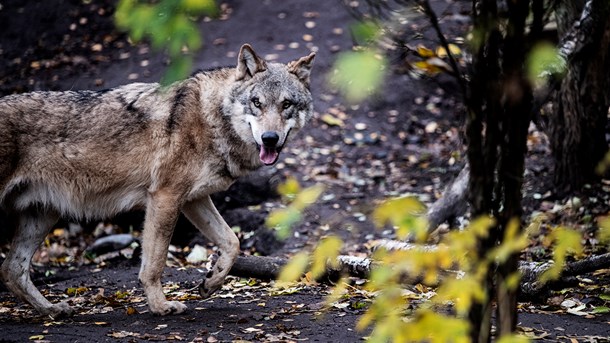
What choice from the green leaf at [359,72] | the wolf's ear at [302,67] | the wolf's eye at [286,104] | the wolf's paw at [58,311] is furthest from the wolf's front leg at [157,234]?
the green leaf at [359,72]

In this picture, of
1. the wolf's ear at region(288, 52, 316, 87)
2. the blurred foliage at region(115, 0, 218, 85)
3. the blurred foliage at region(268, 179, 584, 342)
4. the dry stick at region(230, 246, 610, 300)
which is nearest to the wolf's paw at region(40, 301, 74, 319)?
the dry stick at region(230, 246, 610, 300)

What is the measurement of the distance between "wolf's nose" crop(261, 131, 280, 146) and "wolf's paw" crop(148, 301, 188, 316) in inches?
52.9

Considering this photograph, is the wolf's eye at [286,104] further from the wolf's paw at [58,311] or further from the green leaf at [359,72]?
the green leaf at [359,72]

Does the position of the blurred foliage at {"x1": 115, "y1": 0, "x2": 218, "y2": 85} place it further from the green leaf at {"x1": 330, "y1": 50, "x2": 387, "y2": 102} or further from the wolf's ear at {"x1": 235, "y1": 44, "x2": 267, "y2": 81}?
the wolf's ear at {"x1": 235, "y1": 44, "x2": 267, "y2": 81}

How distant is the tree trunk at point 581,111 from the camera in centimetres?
784

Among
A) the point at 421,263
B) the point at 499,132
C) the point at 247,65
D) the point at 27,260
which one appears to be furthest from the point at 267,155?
the point at 421,263

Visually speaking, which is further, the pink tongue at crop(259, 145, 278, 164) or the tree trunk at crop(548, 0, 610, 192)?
the tree trunk at crop(548, 0, 610, 192)

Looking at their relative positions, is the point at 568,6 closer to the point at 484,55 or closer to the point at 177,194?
the point at 177,194

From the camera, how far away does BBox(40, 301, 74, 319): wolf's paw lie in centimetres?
546

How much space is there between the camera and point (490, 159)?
8.96 ft

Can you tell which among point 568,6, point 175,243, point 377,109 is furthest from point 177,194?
point 377,109

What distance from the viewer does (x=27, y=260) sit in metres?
5.84

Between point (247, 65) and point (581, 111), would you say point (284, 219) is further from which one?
point (581, 111)

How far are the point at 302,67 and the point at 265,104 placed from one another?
61cm
